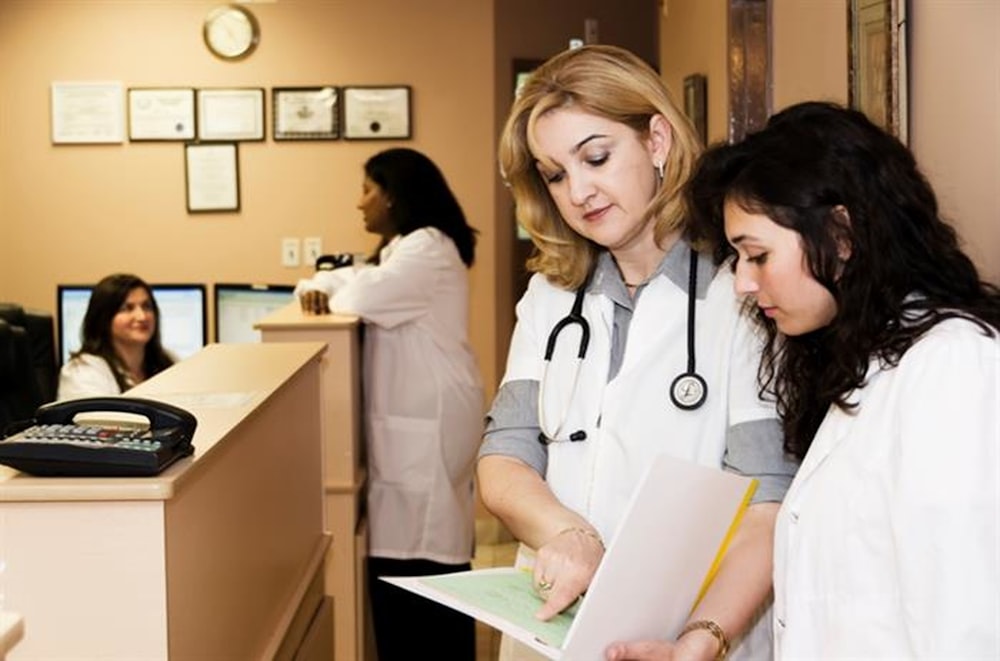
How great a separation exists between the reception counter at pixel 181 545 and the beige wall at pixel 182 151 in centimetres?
346

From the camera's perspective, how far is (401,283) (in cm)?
430

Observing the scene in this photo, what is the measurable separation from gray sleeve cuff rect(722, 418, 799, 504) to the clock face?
15.2 ft

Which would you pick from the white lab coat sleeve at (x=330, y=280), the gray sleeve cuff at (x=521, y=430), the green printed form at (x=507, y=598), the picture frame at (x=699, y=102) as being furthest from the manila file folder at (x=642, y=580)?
the picture frame at (x=699, y=102)

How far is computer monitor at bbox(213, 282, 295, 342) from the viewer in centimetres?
559

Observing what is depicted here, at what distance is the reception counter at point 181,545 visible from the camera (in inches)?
61.1

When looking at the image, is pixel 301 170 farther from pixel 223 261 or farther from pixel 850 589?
pixel 850 589

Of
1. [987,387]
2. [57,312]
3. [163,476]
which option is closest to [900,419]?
[987,387]

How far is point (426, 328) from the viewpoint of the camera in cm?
441

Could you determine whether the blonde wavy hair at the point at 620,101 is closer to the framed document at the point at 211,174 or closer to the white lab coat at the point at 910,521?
the white lab coat at the point at 910,521

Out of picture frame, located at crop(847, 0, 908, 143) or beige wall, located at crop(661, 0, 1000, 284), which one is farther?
picture frame, located at crop(847, 0, 908, 143)

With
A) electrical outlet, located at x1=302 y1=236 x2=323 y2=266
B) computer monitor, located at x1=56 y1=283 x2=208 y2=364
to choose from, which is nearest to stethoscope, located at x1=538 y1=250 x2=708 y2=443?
computer monitor, located at x1=56 y1=283 x2=208 y2=364

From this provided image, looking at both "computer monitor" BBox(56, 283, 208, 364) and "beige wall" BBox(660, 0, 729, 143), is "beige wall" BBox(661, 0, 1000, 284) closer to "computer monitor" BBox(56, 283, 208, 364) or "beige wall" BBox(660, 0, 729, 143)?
"beige wall" BBox(660, 0, 729, 143)

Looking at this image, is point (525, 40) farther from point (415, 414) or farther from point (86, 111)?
point (415, 414)

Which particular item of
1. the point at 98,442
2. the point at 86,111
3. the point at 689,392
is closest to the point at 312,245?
the point at 86,111
